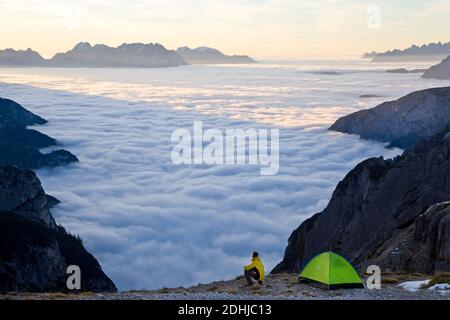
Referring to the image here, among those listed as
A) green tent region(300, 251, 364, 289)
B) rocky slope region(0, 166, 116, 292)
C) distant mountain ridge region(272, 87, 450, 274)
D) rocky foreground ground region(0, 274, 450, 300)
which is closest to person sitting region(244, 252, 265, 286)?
rocky foreground ground region(0, 274, 450, 300)

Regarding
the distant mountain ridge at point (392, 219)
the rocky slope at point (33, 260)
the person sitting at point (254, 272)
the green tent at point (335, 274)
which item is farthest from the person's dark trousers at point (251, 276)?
the rocky slope at point (33, 260)

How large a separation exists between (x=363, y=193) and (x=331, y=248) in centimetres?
1999

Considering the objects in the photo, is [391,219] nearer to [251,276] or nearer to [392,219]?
[392,219]

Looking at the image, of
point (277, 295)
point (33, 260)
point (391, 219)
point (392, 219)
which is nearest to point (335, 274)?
point (277, 295)

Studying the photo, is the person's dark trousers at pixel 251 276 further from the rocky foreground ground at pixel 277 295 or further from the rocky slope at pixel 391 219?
the rocky slope at pixel 391 219

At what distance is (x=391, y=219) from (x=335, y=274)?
187 ft

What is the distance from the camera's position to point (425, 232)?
54.3 m

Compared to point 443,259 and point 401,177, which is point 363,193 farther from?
point 443,259

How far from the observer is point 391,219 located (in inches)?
3364

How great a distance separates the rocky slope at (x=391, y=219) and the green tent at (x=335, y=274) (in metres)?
17.8

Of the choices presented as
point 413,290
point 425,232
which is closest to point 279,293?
point 413,290
